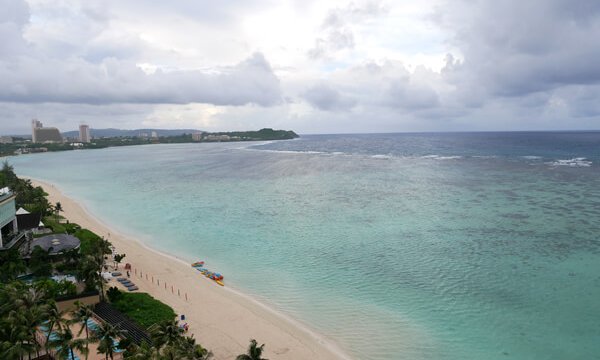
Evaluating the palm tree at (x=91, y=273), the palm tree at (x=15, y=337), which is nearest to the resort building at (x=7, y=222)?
the palm tree at (x=91, y=273)

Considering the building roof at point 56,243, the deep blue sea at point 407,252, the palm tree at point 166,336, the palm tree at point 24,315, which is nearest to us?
the palm tree at point 24,315

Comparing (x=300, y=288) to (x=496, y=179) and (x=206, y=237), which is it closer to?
(x=206, y=237)

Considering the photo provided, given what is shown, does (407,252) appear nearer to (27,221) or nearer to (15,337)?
(15,337)

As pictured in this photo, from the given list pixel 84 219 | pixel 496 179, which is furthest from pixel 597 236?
pixel 84 219

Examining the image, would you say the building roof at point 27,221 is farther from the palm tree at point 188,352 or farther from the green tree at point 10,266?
the palm tree at point 188,352

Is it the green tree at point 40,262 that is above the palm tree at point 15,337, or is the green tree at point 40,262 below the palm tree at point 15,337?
below

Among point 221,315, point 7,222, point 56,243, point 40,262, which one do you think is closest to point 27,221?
point 7,222

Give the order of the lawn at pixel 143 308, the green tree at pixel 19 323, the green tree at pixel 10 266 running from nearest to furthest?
1. the green tree at pixel 19 323
2. the lawn at pixel 143 308
3. the green tree at pixel 10 266

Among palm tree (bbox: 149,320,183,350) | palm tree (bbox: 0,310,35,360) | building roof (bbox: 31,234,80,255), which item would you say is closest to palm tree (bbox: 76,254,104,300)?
palm tree (bbox: 0,310,35,360)
